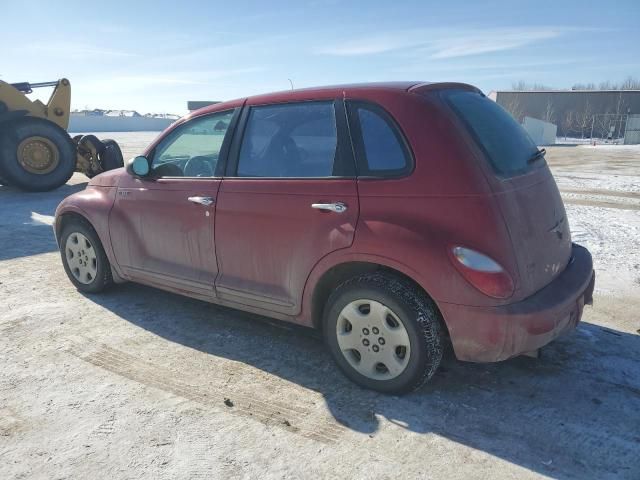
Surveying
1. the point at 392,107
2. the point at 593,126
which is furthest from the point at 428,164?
the point at 593,126

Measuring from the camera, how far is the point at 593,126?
56.6m

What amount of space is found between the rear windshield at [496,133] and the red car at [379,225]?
1cm

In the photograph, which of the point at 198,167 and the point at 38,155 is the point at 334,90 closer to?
the point at 198,167

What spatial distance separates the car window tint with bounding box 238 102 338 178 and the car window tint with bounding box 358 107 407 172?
0.70 ft

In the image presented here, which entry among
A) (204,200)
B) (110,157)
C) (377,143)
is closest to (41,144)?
(110,157)

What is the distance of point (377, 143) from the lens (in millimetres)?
3051

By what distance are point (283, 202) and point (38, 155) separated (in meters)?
9.71

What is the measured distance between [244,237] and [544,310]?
195cm

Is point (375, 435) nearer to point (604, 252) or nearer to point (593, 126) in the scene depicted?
point (604, 252)

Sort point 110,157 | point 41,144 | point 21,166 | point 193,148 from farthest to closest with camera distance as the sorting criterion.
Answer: point 110,157
point 41,144
point 21,166
point 193,148

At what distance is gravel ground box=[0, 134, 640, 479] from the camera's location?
249 cm

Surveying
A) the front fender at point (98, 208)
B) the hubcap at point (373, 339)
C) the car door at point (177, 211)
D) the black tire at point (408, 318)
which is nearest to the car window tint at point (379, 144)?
the black tire at point (408, 318)

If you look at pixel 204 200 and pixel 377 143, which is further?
pixel 204 200

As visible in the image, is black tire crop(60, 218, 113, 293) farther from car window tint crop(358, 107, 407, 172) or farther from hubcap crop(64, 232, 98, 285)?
car window tint crop(358, 107, 407, 172)
